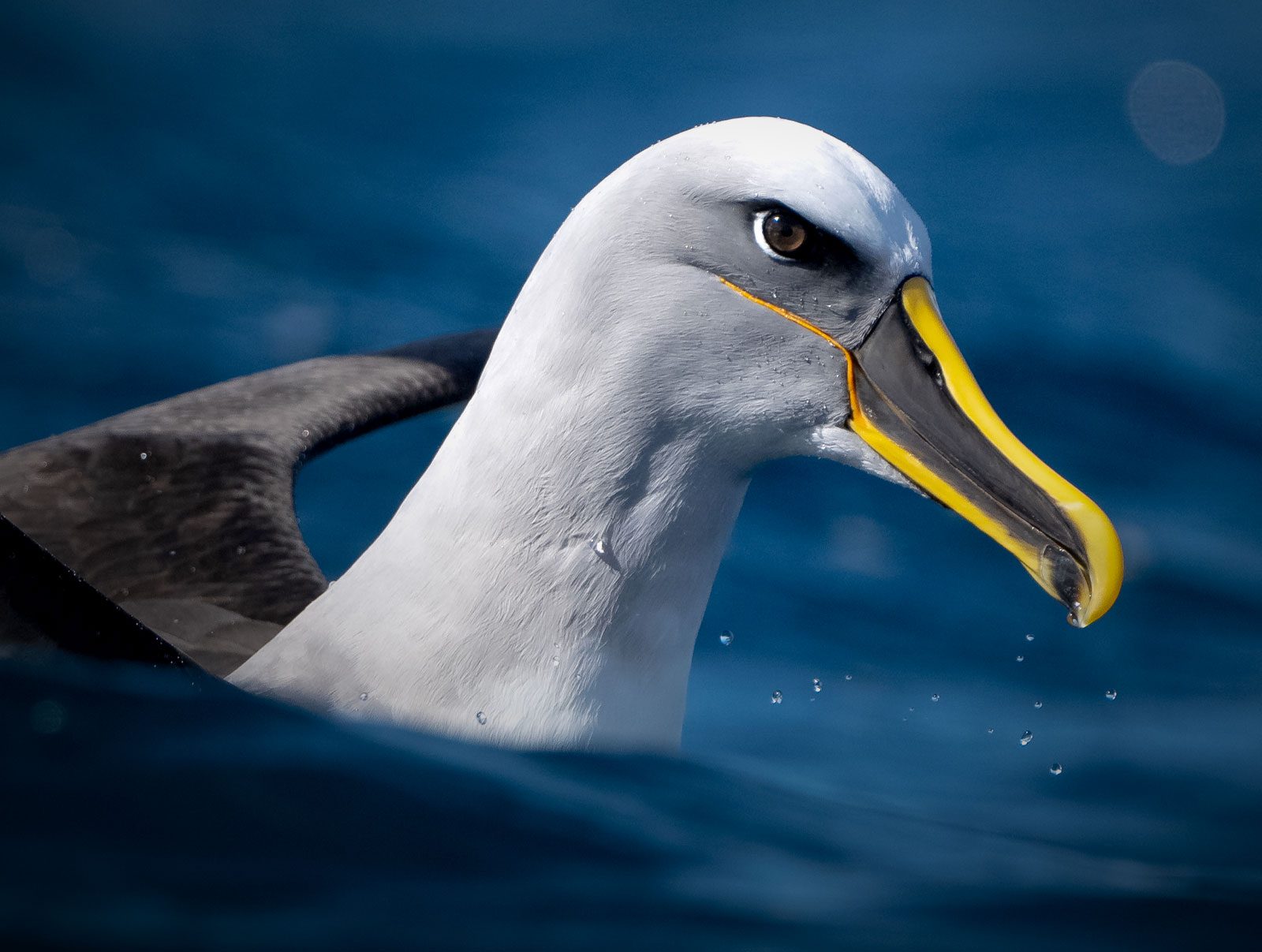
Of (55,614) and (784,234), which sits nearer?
(55,614)

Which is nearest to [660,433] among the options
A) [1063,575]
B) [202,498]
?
[1063,575]

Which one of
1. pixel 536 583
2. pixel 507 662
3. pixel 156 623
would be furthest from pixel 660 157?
pixel 156 623

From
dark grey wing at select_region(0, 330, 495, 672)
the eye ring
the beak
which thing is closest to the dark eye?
the eye ring

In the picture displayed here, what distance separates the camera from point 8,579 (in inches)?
88.9

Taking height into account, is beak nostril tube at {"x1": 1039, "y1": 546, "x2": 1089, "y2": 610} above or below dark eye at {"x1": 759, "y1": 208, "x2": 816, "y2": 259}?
below

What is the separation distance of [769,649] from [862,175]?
12.0 feet

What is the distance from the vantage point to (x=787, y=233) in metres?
2.73

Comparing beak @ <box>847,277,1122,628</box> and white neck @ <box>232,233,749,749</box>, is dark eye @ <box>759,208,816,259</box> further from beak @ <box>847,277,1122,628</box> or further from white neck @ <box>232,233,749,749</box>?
white neck @ <box>232,233,749,749</box>

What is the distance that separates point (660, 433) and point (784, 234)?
50 cm

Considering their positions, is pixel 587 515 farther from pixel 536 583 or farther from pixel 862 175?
pixel 862 175

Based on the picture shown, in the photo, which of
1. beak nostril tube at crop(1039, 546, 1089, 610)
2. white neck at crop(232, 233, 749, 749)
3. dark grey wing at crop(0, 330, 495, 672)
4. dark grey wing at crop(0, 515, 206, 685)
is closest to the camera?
dark grey wing at crop(0, 515, 206, 685)

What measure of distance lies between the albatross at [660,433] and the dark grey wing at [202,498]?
0.98 metres

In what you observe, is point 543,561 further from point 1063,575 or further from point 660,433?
point 1063,575

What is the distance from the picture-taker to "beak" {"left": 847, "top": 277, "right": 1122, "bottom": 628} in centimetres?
268
